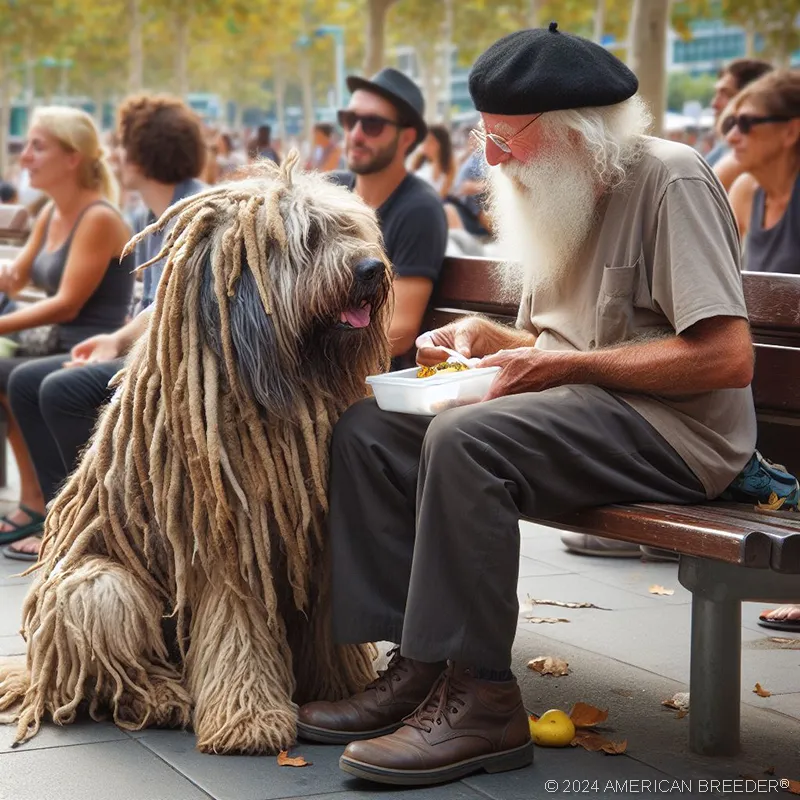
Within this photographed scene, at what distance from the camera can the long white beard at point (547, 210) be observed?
3469 mm

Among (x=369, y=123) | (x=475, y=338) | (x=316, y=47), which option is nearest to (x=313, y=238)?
(x=475, y=338)

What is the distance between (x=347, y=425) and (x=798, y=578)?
111 centimetres

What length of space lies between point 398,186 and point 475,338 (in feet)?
5.65

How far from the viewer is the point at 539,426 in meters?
3.20

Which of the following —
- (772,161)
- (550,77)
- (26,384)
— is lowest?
(26,384)

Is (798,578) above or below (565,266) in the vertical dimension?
below

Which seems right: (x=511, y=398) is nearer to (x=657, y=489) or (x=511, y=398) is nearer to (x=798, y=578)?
(x=657, y=489)

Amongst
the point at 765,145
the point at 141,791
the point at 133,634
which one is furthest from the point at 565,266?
the point at 765,145

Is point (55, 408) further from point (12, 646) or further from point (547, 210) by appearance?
point (547, 210)

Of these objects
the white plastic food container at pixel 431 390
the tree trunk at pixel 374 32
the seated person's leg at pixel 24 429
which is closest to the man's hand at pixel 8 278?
the seated person's leg at pixel 24 429

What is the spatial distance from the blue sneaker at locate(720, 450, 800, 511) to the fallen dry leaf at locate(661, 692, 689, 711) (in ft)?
1.95

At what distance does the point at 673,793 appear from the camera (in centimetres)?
309

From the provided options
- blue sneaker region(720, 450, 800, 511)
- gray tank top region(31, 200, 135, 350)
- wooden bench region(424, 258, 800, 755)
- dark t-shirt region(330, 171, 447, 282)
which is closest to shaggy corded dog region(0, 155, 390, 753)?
wooden bench region(424, 258, 800, 755)

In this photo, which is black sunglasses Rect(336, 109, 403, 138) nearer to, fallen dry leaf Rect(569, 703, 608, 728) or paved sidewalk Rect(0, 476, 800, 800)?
paved sidewalk Rect(0, 476, 800, 800)
